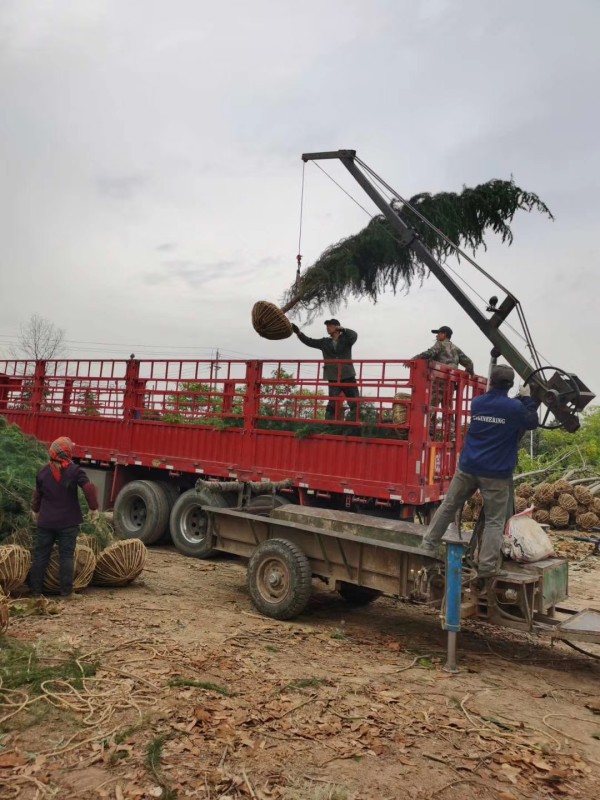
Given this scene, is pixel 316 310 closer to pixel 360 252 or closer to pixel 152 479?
pixel 360 252

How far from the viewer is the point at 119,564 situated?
7.13 m

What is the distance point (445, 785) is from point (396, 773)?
260mm

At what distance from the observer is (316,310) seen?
10.9m

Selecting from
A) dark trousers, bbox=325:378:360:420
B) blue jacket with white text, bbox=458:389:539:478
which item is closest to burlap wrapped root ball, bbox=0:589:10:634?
blue jacket with white text, bbox=458:389:539:478

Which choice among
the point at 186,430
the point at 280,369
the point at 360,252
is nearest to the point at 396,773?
the point at 280,369

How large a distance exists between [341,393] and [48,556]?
402 centimetres

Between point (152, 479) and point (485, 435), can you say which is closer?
point (485, 435)

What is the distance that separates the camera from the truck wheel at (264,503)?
7648 millimetres

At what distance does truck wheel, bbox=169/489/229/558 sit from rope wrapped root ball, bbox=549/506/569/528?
24.6ft

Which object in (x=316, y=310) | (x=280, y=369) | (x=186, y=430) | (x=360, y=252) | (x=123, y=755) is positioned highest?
A: (x=360, y=252)

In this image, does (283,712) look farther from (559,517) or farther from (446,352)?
(559,517)

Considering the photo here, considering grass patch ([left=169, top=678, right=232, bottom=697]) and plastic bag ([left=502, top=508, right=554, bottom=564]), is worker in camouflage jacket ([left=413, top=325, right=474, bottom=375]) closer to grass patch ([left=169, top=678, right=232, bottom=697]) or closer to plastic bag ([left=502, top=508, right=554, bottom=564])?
plastic bag ([left=502, top=508, right=554, bottom=564])

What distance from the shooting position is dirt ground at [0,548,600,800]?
11.0 feet

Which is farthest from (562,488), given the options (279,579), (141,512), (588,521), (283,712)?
(283,712)
